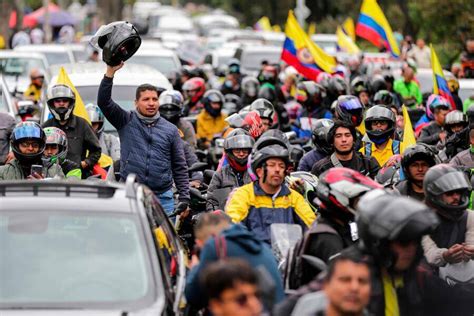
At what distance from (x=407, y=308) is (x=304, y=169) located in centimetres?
619

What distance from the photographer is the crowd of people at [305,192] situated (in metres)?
6.85

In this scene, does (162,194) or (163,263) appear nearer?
(163,263)

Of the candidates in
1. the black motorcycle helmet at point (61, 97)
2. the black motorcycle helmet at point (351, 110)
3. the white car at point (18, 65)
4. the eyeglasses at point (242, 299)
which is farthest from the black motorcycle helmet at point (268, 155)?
the white car at point (18, 65)

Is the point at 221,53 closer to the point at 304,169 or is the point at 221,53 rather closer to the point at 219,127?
the point at 219,127

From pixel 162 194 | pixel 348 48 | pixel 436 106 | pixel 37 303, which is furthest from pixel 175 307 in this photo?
pixel 348 48

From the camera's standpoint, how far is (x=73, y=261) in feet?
25.3

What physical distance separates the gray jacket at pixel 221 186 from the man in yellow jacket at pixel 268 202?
1.90 m

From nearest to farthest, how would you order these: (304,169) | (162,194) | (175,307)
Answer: (175,307) < (162,194) < (304,169)

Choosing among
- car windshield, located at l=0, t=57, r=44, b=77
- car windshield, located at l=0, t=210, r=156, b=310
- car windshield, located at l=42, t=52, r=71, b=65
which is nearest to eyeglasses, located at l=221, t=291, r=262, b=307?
car windshield, located at l=0, t=210, r=156, b=310

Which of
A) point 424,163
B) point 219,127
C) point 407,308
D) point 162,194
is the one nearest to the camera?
point 407,308

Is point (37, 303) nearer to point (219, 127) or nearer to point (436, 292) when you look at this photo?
point (436, 292)

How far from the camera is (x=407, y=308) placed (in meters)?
7.24

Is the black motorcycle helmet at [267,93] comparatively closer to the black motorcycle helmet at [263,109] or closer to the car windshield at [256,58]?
the black motorcycle helmet at [263,109]

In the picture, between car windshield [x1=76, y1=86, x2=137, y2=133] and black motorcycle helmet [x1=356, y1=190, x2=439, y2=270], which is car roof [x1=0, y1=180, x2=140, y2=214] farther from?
car windshield [x1=76, y1=86, x2=137, y2=133]
